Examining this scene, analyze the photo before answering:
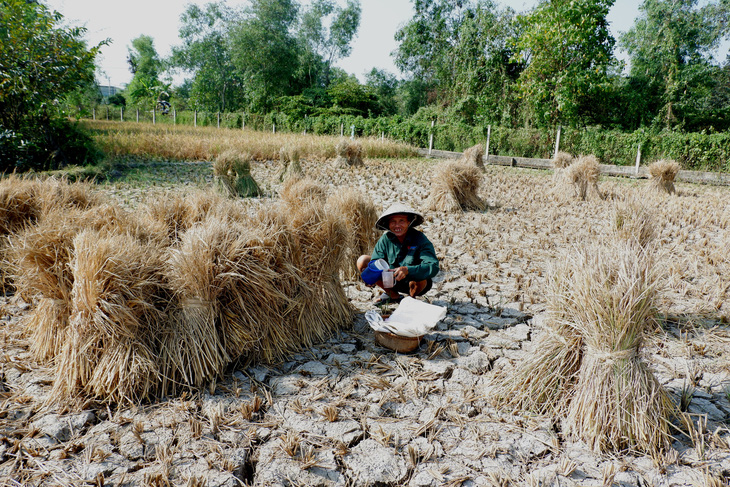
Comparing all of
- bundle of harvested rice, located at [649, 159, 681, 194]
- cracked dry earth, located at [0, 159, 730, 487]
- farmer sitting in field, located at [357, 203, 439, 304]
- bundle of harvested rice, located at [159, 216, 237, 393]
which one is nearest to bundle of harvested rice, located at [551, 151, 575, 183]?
bundle of harvested rice, located at [649, 159, 681, 194]

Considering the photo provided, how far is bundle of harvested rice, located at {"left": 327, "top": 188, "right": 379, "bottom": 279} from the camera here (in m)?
4.74

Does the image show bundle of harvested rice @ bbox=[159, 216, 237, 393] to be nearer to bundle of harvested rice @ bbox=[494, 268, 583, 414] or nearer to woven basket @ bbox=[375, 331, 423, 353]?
woven basket @ bbox=[375, 331, 423, 353]

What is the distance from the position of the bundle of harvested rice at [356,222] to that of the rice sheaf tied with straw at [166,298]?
4.07 feet

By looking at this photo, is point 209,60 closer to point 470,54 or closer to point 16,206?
point 470,54

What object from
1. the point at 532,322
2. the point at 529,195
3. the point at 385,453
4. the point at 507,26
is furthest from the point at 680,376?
the point at 507,26

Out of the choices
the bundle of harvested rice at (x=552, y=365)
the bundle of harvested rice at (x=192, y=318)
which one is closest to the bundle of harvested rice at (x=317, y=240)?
the bundle of harvested rice at (x=192, y=318)

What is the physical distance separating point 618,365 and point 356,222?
309 cm

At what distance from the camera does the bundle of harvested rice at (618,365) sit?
7.16 feet

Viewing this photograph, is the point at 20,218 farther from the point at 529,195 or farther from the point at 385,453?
the point at 529,195

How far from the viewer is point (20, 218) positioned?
4480 millimetres

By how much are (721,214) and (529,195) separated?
10.8 ft

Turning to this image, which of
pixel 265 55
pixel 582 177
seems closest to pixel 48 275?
pixel 582 177

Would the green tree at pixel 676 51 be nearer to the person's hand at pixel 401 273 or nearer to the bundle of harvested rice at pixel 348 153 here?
the bundle of harvested rice at pixel 348 153

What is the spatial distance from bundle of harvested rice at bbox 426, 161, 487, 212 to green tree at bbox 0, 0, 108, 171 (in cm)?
861
